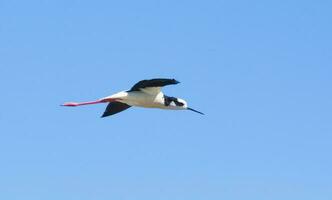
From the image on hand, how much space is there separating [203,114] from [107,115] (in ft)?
13.7

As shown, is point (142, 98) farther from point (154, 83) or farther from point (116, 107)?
point (116, 107)

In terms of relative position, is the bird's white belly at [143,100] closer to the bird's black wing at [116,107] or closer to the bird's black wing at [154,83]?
the bird's black wing at [154,83]

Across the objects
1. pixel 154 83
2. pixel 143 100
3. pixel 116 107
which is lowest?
pixel 116 107

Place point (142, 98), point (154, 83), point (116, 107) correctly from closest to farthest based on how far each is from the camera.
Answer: point (154, 83) → point (142, 98) → point (116, 107)

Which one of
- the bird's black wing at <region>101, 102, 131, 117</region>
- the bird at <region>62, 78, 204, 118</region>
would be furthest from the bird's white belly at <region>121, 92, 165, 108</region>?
Answer: the bird's black wing at <region>101, 102, 131, 117</region>

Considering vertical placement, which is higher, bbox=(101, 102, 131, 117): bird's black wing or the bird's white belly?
the bird's white belly

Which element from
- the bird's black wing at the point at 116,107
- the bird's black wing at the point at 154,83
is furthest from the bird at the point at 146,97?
the bird's black wing at the point at 116,107

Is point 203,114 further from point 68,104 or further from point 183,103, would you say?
point 68,104

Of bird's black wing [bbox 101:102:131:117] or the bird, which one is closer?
the bird

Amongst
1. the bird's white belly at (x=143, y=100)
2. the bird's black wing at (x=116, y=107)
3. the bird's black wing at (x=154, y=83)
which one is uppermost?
the bird's black wing at (x=154, y=83)

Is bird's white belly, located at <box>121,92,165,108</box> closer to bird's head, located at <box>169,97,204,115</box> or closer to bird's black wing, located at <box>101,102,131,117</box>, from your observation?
bird's head, located at <box>169,97,204,115</box>

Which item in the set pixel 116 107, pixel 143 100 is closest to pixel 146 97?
pixel 143 100

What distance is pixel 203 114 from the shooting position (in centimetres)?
4303

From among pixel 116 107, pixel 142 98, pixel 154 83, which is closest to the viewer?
pixel 154 83
